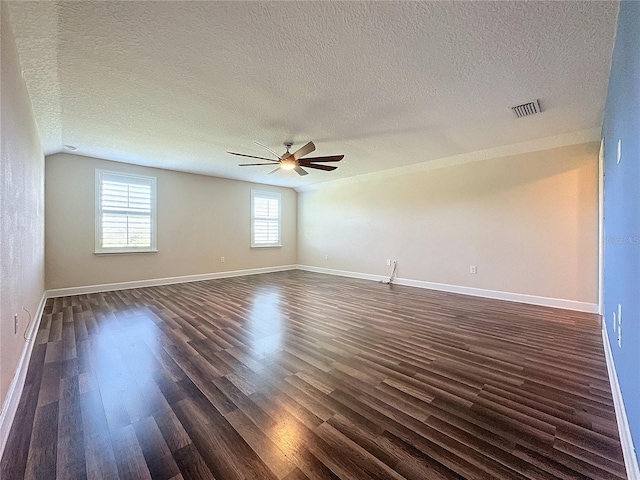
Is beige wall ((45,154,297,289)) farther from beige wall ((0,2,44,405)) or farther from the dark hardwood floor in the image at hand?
beige wall ((0,2,44,405))

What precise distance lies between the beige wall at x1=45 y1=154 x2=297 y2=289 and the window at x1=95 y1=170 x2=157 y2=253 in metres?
0.11

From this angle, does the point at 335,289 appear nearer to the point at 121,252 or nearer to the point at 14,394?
the point at 121,252

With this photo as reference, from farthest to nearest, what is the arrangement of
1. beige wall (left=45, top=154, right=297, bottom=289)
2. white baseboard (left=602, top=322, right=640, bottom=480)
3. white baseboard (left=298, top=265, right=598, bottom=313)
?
beige wall (left=45, top=154, right=297, bottom=289)
white baseboard (left=298, top=265, right=598, bottom=313)
white baseboard (left=602, top=322, right=640, bottom=480)

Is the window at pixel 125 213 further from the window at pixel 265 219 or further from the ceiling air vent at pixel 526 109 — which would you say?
the ceiling air vent at pixel 526 109

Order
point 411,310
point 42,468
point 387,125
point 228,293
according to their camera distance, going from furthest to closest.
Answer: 1. point 228,293
2. point 411,310
3. point 387,125
4. point 42,468

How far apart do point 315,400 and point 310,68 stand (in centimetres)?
254

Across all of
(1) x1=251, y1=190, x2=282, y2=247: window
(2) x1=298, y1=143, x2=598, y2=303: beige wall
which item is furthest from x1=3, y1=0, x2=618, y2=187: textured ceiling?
(1) x1=251, y1=190, x2=282, y2=247: window

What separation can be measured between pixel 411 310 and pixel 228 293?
3.17 metres

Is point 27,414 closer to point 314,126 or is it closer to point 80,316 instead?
point 80,316

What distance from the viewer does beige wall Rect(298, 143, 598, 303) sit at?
3.95 meters

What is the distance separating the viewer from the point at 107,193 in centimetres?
516

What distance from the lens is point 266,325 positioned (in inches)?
131

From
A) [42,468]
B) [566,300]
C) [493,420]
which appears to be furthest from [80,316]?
[566,300]

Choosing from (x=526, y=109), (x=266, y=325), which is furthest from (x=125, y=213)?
(x=526, y=109)
